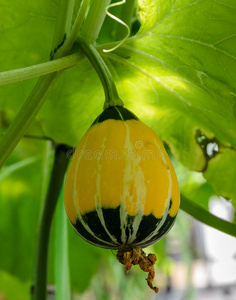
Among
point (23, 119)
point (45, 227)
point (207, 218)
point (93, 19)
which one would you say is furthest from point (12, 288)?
A: point (93, 19)

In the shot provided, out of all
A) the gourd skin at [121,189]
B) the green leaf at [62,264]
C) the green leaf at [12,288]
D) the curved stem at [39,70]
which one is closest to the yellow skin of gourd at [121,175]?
the gourd skin at [121,189]

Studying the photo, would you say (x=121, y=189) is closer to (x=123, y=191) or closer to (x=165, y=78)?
(x=123, y=191)

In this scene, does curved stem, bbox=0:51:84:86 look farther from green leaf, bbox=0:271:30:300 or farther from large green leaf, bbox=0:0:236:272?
green leaf, bbox=0:271:30:300

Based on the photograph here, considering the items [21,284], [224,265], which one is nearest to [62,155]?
[21,284]

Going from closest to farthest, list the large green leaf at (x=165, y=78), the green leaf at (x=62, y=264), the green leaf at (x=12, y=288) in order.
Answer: the large green leaf at (x=165, y=78) → the green leaf at (x=62, y=264) → the green leaf at (x=12, y=288)

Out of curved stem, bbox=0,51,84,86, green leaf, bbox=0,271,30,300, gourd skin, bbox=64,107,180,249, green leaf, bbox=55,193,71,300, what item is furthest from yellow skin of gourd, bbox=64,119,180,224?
green leaf, bbox=0,271,30,300

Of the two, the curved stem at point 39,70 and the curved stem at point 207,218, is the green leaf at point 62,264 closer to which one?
the curved stem at point 207,218
